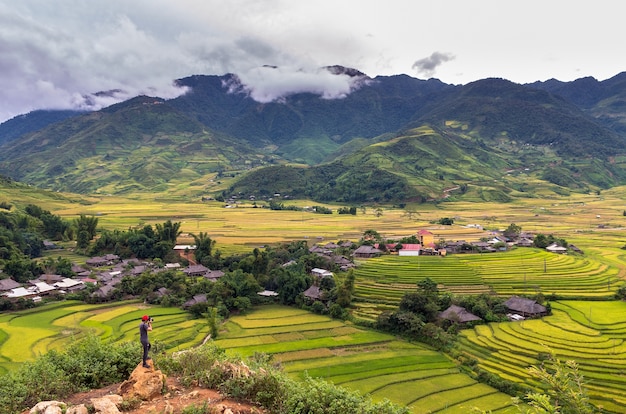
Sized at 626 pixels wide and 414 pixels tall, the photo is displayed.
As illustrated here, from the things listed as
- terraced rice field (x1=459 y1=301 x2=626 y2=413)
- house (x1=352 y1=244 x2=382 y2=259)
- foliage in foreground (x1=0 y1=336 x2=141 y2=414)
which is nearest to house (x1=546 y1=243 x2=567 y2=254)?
terraced rice field (x1=459 y1=301 x2=626 y2=413)

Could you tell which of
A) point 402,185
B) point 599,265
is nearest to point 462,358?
point 599,265

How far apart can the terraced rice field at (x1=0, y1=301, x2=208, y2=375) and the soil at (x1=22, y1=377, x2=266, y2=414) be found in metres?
16.0

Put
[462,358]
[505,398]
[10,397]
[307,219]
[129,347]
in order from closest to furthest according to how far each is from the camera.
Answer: [10,397] → [129,347] → [505,398] → [462,358] → [307,219]

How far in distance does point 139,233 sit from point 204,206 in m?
57.1

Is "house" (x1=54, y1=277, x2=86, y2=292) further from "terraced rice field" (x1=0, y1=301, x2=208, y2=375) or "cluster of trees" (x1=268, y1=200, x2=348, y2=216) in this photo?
"cluster of trees" (x1=268, y1=200, x2=348, y2=216)

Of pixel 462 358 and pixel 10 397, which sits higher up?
pixel 10 397

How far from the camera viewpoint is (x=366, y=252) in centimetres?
5909

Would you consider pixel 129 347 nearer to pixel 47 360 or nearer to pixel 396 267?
pixel 47 360

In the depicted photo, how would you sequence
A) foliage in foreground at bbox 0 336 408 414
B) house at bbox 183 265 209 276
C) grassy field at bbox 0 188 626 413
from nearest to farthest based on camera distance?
foliage in foreground at bbox 0 336 408 414
grassy field at bbox 0 188 626 413
house at bbox 183 265 209 276

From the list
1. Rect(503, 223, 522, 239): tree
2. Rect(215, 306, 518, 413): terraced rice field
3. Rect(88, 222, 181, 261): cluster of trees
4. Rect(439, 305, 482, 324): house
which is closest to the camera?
Rect(215, 306, 518, 413): terraced rice field

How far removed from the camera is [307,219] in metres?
100

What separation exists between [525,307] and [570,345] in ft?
22.5

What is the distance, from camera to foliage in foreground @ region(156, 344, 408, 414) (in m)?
11.8

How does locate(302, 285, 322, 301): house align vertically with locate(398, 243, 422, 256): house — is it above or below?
below
